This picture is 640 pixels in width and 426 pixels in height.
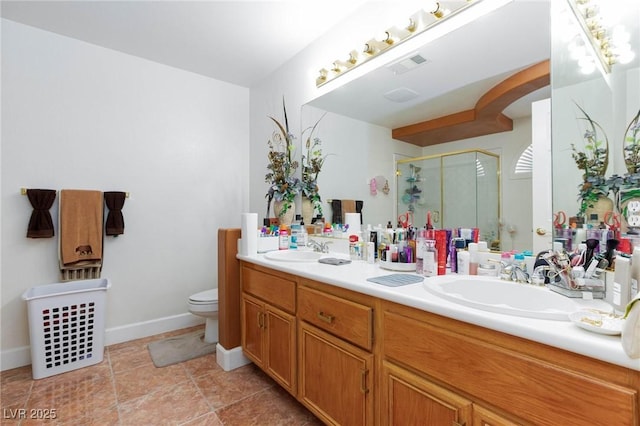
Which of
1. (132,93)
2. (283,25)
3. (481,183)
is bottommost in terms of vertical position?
(481,183)

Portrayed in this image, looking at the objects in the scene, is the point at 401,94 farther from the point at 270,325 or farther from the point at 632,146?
the point at 270,325

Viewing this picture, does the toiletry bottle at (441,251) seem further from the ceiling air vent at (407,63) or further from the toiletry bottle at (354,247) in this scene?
the ceiling air vent at (407,63)

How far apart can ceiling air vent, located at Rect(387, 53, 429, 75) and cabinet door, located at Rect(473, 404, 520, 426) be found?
162 centimetres

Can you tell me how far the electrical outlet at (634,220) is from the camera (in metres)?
0.94

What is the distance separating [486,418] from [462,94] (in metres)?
1.37

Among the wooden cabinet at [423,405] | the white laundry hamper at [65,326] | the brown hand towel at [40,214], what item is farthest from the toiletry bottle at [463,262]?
the brown hand towel at [40,214]

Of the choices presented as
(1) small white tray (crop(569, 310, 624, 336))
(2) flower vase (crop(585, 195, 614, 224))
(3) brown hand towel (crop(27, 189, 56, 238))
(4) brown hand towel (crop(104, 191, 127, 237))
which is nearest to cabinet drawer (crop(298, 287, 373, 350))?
(1) small white tray (crop(569, 310, 624, 336))

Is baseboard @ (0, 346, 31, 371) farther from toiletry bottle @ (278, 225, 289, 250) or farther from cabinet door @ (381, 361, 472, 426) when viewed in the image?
cabinet door @ (381, 361, 472, 426)

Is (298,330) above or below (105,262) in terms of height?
below

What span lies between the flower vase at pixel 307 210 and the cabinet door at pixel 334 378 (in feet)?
3.49

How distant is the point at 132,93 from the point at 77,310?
6.03ft

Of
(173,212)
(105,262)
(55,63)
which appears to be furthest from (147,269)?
(55,63)

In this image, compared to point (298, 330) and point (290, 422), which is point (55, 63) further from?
point (290, 422)

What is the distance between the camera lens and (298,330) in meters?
1.53
